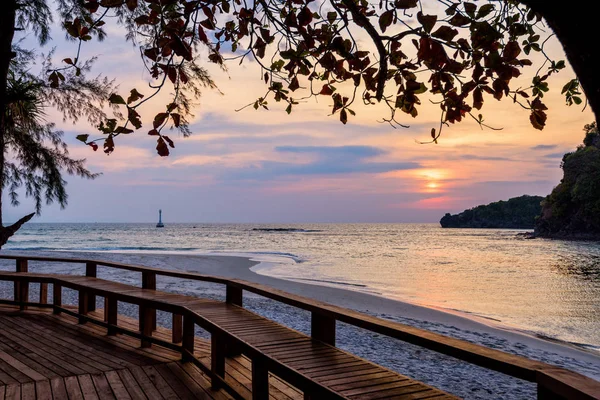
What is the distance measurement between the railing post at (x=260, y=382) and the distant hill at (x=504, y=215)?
4683 inches

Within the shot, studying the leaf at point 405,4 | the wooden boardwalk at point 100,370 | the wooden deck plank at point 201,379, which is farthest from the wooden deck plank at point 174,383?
the leaf at point 405,4

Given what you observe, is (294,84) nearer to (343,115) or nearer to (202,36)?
(343,115)

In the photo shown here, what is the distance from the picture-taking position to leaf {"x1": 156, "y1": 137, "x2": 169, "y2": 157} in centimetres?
203

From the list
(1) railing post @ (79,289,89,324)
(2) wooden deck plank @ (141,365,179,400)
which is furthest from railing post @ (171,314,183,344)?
(1) railing post @ (79,289,89,324)

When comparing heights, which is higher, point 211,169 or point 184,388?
point 211,169

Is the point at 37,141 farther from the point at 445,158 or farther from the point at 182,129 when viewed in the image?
the point at 445,158

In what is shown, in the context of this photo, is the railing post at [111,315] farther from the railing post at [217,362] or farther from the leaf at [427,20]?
the leaf at [427,20]

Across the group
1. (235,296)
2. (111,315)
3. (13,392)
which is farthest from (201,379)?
(111,315)

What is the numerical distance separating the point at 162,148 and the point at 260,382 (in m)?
1.95

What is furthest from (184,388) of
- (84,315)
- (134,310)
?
(134,310)

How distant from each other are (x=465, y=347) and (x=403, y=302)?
1213 centimetres

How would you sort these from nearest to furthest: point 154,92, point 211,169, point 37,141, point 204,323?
point 154,92 → point 204,323 → point 37,141 → point 211,169

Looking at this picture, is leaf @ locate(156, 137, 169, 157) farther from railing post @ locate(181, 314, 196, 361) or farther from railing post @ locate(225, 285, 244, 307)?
railing post @ locate(225, 285, 244, 307)

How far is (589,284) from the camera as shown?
19.3 meters
